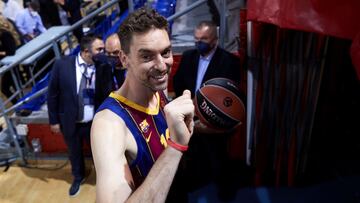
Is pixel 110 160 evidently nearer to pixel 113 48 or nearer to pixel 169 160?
pixel 169 160

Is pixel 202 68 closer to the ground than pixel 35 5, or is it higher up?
closer to the ground

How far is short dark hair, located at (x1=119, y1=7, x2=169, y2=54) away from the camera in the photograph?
1.53 meters

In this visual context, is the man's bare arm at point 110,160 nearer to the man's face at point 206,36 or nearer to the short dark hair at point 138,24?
the short dark hair at point 138,24

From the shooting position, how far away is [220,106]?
8.93 ft

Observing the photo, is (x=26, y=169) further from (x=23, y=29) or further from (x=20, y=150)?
(x=23, y=29)

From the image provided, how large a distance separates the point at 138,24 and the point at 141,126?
52 cm

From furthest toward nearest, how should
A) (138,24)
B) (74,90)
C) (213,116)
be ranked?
(74,90)
(213,116)
(138,24)

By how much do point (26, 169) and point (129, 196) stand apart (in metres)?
3.57

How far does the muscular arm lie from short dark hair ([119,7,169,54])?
367 mm

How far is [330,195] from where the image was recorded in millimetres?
3465

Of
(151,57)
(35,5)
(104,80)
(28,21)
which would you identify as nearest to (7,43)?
(28,21)

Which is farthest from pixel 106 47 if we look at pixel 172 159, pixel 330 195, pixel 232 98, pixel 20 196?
pixel 330 195

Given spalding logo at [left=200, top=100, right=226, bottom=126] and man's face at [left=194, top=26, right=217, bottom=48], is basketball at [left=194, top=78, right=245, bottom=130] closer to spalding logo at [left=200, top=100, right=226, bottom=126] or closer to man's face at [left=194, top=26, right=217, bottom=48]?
spalding logo at [left=200, top=100, right=226, bottom=126]

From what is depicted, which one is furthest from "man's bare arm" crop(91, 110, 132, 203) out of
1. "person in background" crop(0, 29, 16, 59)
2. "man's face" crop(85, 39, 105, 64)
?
"person in background" crop(0, 29, 16, 59)
